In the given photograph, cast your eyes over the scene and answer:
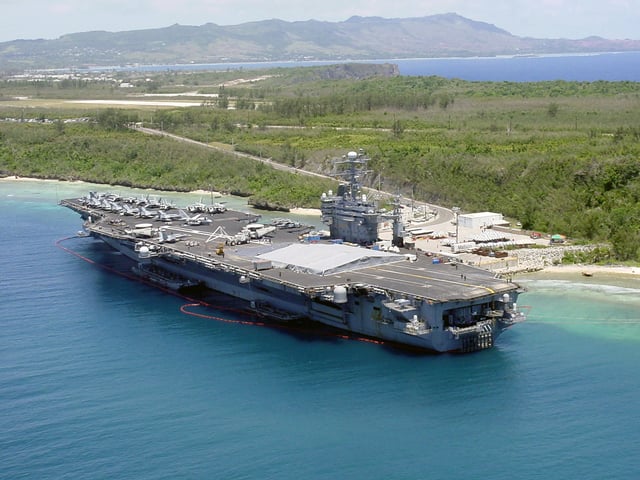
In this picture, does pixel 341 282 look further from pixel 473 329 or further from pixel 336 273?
pixel 473 329

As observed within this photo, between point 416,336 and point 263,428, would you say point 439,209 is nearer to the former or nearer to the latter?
point 416,336

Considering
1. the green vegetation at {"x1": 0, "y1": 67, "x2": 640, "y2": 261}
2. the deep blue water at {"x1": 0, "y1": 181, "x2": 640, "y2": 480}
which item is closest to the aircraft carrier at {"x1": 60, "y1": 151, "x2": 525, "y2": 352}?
the deep blue water at {"x1": 0, "y1": 181, "x2": 640, "y2": 480}

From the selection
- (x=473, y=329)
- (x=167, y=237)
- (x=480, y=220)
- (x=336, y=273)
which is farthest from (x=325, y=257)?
(x=480, y=220)

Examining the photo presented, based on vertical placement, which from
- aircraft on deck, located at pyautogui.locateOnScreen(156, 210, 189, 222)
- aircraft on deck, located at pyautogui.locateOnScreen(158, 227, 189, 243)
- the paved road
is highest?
aircraft on deck, located at pyautogui.locateOnScreen(158, 227, 189, 243)

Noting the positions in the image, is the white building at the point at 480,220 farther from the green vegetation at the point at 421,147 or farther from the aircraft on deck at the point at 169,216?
Answer: the aircraft on deck at the point at 169,216

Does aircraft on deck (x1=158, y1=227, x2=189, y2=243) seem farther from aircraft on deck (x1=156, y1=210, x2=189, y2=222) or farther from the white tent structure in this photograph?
the white tent structure

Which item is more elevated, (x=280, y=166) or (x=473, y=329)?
(x=473, y=329)
